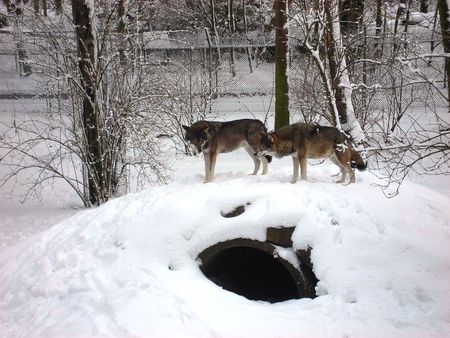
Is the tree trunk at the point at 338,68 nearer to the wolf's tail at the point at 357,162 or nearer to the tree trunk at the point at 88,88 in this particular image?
the wolf's tail at the point at 357,162

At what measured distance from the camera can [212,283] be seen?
5.13 meters

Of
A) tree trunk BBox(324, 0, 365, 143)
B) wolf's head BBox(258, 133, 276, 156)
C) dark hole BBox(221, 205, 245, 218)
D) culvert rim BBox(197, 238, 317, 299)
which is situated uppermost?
tree trunk BBox(324, 0, 365, 143)

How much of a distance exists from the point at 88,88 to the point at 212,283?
17.8ft

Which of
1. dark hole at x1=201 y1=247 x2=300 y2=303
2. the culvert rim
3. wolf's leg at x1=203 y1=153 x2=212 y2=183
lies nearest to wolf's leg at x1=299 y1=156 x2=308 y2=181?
dark hole at x1=201 y1=247 x2=300 y2=303

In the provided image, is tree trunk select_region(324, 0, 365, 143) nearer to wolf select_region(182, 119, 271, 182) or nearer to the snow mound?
wolf select_region(182, 119, 271, 182)

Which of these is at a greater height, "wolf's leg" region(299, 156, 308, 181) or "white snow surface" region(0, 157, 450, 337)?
"wolf's leg" region(299, 156, 308, 181)

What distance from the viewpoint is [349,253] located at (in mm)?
5023

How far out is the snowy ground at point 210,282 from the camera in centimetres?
426

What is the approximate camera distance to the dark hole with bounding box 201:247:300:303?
6.50 meters

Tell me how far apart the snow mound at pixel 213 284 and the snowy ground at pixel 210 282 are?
1 centimetres

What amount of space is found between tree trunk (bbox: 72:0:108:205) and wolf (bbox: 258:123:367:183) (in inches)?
151

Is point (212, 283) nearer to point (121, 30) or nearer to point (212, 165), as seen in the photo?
point (212, 165)

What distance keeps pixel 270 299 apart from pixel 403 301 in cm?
247

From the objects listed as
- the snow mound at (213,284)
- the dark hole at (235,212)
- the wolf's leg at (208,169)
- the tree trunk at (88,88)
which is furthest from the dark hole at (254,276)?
the tree trunk at (88,88)
